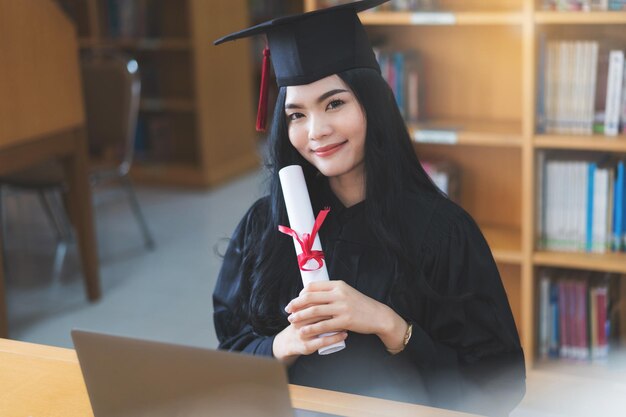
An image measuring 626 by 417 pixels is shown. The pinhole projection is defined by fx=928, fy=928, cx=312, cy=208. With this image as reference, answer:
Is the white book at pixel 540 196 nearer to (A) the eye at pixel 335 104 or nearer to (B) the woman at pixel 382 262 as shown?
(B) the woman at pixel 382 262

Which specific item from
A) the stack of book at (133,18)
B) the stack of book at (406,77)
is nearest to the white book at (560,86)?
the stack of book at (406,77)

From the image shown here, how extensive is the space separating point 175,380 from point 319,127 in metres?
0.58

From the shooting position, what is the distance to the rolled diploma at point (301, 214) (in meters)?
1.41

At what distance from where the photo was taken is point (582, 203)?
2.94m

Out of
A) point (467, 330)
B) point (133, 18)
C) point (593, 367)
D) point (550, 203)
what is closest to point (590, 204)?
point (550, 203)

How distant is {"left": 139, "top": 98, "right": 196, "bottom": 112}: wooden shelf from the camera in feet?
18.2

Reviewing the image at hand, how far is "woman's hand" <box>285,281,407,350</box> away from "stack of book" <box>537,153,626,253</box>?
65.8 inches

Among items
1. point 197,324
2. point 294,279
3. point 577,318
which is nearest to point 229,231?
point 197,324

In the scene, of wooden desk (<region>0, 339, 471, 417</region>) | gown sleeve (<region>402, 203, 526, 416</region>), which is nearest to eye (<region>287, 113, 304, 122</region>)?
gown sleeve (<region>402, 203, 526, 416</region>)

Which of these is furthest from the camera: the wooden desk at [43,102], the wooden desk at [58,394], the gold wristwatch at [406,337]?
the wooden desk at [43,102]

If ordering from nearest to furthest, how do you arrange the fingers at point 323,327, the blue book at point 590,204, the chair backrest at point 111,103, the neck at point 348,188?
the fingers at point 323,327 < the neck at point 348,188 < the blue book at point 590,204 < the chair backrest at point 111,103

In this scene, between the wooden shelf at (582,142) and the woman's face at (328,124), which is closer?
the woman's face at (328,124)

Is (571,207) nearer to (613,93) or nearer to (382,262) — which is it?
(613,93)

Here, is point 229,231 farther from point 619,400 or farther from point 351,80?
point 351,80
